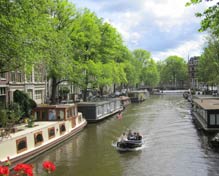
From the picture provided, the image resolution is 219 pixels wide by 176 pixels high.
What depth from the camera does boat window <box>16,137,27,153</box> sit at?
22.4m

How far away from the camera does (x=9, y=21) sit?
21219mm

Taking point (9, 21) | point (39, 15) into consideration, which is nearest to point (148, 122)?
point (39, 15)

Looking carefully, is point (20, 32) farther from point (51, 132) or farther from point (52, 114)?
point (52, 114)

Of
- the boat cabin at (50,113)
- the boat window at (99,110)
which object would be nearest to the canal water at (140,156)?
the boat cabin at (50,113)

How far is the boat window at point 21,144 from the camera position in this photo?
22422 mm

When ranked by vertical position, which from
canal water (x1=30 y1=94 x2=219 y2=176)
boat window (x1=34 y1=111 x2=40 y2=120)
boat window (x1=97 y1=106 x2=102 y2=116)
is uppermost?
boat window (x1=34 y1=111 x2=40 y2=120)

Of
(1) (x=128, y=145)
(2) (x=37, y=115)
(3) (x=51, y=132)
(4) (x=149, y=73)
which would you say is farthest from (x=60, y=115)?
(4) (x=149, y=73)

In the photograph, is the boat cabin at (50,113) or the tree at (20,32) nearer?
the tree at (20,32)

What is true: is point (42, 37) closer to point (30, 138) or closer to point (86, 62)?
point (30, 138)

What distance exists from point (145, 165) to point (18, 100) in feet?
68.2

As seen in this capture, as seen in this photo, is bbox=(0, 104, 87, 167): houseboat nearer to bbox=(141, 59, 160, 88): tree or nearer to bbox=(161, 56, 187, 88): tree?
bbox=(141, 59, 160, 88): tree

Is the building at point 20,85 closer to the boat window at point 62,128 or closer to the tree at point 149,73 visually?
the boat window at point 62,128

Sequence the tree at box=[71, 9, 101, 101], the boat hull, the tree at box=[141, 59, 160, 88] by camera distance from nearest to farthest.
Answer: the boat hull < the tree at box=[71, 9, 101, 101] < the tree at box=[141, 59, 160, 88]

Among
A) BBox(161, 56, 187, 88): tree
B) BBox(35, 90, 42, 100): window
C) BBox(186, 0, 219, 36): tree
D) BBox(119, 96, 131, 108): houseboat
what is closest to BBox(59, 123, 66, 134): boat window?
BBox(186, 0, 219, 36): tree
